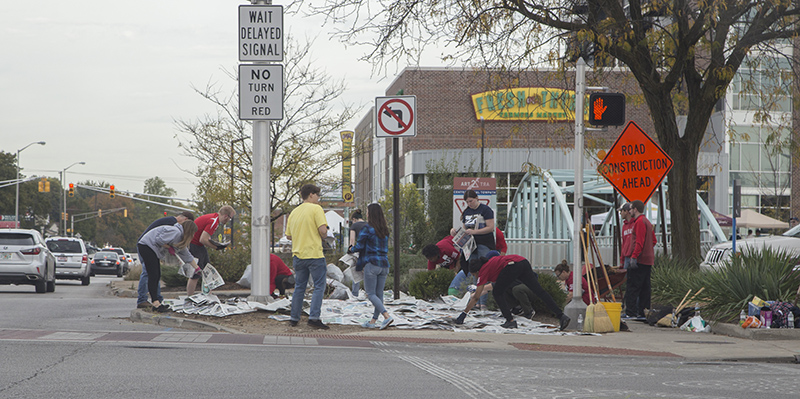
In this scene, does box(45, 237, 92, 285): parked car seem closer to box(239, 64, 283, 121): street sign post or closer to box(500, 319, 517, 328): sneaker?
box(239, 64, 283, 121): street sign post

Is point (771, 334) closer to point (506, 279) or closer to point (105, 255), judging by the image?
point (506, 279)

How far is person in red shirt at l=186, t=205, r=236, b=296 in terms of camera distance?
14.2m

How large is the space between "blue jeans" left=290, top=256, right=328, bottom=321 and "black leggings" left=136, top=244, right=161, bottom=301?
9.05 feet

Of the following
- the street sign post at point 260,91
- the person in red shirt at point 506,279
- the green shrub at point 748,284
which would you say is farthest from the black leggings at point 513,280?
the street sign post at point 260,91

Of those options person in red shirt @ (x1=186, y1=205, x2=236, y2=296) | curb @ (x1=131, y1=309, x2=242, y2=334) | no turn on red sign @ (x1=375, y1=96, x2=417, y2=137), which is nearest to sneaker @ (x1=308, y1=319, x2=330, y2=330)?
curb @ (x1=131, y1=309, x2=242, y2=334)

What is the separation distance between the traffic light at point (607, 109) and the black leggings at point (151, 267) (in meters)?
6.73

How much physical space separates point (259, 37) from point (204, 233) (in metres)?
3.55

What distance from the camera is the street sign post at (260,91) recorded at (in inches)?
497

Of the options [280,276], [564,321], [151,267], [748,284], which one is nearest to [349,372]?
[564,321]

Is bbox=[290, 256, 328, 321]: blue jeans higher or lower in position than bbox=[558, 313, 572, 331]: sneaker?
higher

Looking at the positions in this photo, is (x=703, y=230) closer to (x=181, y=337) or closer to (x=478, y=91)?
(x=181, y=337)

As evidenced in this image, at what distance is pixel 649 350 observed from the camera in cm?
975

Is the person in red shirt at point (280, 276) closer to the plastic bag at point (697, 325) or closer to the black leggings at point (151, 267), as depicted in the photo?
the black leggings at point (151, 267)

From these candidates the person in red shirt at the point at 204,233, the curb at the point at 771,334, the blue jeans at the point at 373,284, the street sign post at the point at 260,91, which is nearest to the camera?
the curb at the point at 771,334
